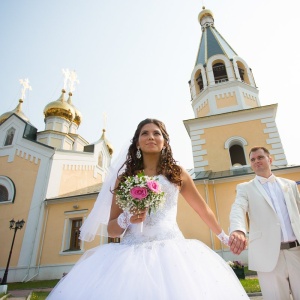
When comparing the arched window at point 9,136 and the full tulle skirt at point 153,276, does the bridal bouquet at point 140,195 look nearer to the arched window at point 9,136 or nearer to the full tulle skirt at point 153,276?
the full tulle skirt at point 153,276

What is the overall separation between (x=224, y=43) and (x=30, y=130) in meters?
17.7

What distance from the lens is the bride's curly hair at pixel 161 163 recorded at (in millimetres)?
2625

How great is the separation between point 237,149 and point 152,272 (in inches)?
Result: 578

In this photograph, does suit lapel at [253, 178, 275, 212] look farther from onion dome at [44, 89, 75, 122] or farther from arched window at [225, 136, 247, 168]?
onion dome at [44, 89, 75, 122]

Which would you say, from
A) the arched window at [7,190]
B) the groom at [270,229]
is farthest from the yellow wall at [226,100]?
the arched window at [7,190]

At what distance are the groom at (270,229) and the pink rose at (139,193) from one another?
3.24 ft

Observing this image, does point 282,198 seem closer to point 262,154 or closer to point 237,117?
point 262,154

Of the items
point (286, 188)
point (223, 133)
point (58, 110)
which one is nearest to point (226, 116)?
point (223, 133)

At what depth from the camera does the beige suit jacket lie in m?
2.59

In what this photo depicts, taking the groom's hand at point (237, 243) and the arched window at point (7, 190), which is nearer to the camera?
the groom's hand at point (237, 243)

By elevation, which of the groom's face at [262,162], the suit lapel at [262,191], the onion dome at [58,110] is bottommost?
the suit lapel at [262,191]

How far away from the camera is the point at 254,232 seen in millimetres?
2834

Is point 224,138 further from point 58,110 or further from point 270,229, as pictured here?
point 58,110

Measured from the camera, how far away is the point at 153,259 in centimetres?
198
